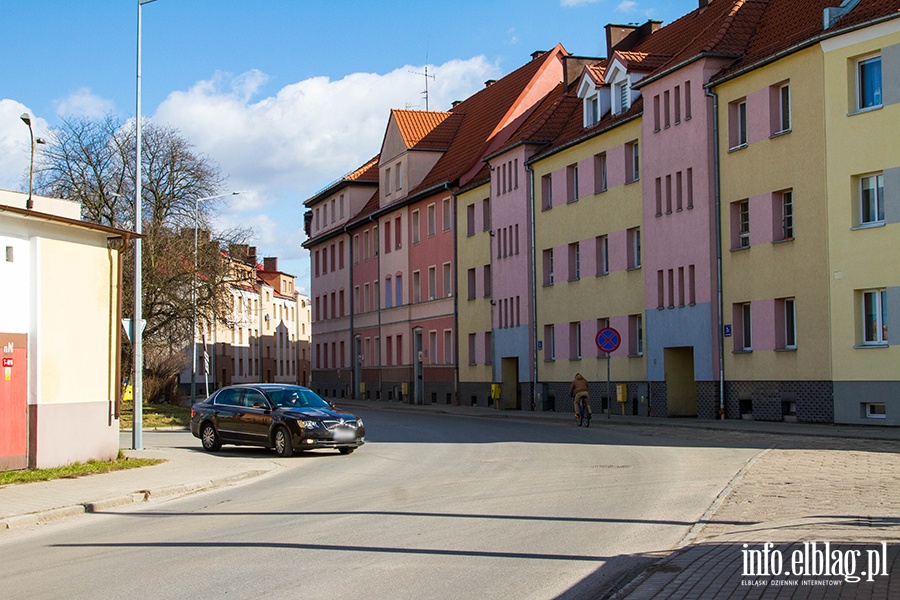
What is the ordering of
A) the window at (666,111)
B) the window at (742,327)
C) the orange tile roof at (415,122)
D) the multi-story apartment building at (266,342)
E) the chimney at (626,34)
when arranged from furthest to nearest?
the multi-story apartment building at (266,342), the orange tile roof at (415,122), the chimney at (626,34), the window at (666,111), the window at (742,327)

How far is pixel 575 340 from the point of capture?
4356 cm

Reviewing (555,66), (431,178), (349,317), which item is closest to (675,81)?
(555,66)

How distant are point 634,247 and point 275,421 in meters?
19.4

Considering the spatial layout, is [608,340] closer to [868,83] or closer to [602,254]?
[602,254]

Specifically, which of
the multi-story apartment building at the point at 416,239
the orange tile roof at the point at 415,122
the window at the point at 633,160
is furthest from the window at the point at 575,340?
the orange tile roof at the point at 415,122

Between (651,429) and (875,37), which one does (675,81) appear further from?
(651,429)

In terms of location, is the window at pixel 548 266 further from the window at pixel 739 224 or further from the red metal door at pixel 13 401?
the red metal door at pixel 13 401

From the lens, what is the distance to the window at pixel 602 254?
41622 mm

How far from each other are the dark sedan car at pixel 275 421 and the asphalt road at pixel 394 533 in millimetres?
2113

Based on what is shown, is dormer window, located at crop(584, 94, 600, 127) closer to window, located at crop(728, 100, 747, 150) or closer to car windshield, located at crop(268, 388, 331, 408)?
window, located at crop(728, 100, 747, 150)

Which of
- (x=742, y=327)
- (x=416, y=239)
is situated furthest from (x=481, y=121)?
(x=742, y=327)

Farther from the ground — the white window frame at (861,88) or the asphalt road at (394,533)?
the white window frame at (861,88)

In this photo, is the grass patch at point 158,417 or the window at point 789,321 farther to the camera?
the grass patch at point 158,417

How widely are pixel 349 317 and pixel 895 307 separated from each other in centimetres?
4695
